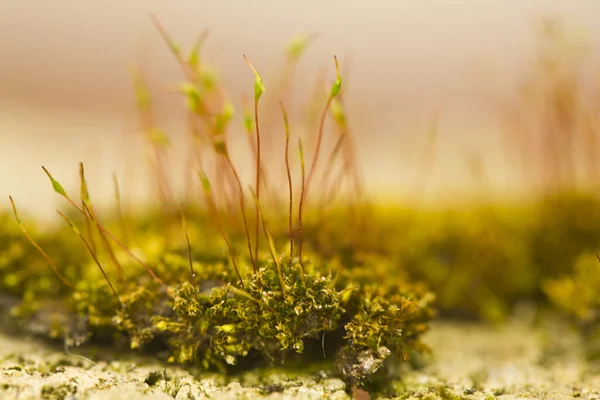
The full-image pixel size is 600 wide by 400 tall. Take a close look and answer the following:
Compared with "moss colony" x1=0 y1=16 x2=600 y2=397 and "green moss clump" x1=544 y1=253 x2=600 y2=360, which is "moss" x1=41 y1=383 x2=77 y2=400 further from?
"green moss clump" x1=544 y1=253 x2=600 y2=360

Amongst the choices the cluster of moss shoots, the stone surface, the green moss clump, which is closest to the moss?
the stone surface

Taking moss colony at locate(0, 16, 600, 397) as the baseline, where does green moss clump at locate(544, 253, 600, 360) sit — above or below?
below

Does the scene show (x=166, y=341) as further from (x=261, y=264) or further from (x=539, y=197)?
(x=539, y=197)

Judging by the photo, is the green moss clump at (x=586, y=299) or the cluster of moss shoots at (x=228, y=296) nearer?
the cluster of moss shoots at (x=228, y=296)

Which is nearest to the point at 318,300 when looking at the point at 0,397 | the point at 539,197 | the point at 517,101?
the point at 0,397

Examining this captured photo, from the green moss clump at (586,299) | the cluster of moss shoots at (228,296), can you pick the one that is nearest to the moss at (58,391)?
the cluster of moss shoots at (228,296)

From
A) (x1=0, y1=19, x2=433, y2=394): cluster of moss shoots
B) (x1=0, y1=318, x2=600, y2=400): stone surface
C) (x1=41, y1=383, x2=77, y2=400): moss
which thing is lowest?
(x1=0, y1=318, x2=600, y2=400): stone surface

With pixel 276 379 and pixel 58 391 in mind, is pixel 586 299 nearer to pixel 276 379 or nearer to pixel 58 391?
pixel 276 379

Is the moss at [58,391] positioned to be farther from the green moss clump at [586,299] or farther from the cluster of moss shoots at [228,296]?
the green moss clump at [586,299]
